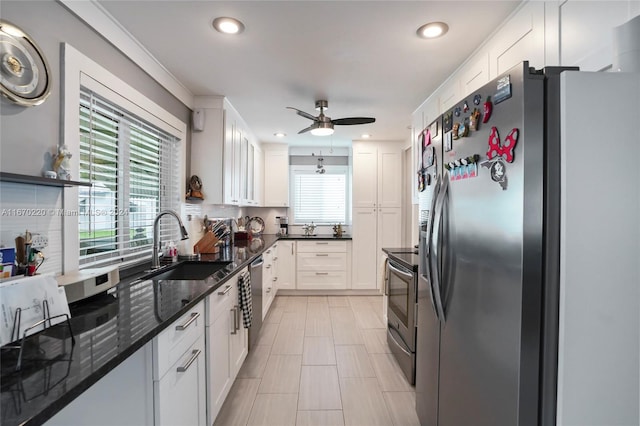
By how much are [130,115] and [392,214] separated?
3758mm

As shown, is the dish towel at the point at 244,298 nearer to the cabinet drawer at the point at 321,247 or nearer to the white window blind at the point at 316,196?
the cabinet drawer at the point at 321,247

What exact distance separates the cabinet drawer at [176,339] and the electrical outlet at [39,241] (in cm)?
68

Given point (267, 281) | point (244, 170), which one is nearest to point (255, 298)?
point (267, 281)

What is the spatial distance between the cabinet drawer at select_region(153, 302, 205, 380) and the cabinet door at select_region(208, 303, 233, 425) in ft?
0.56

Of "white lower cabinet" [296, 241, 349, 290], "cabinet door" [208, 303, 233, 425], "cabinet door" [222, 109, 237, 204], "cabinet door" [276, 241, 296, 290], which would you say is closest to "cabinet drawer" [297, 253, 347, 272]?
"white lower cabinet" [296, 241, 349, 290]

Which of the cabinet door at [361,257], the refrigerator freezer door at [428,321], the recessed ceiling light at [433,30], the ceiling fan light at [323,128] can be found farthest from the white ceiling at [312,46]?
the cabinet door at [361,257]

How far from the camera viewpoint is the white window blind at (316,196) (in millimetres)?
5406

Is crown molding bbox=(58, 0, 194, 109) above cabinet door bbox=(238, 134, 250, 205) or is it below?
above

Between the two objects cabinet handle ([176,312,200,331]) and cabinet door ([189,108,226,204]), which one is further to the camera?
cabinet door ([189,108,226,204])

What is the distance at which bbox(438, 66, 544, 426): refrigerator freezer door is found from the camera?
949 millimetres

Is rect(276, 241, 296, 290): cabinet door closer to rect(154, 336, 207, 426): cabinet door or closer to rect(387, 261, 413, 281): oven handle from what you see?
rect(387, 261, 413, 281): oven handle

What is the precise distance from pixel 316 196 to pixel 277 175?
819 mm

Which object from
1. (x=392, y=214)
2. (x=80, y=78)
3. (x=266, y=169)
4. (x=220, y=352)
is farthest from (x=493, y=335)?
(x=266, y=169)

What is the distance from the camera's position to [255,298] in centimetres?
282
